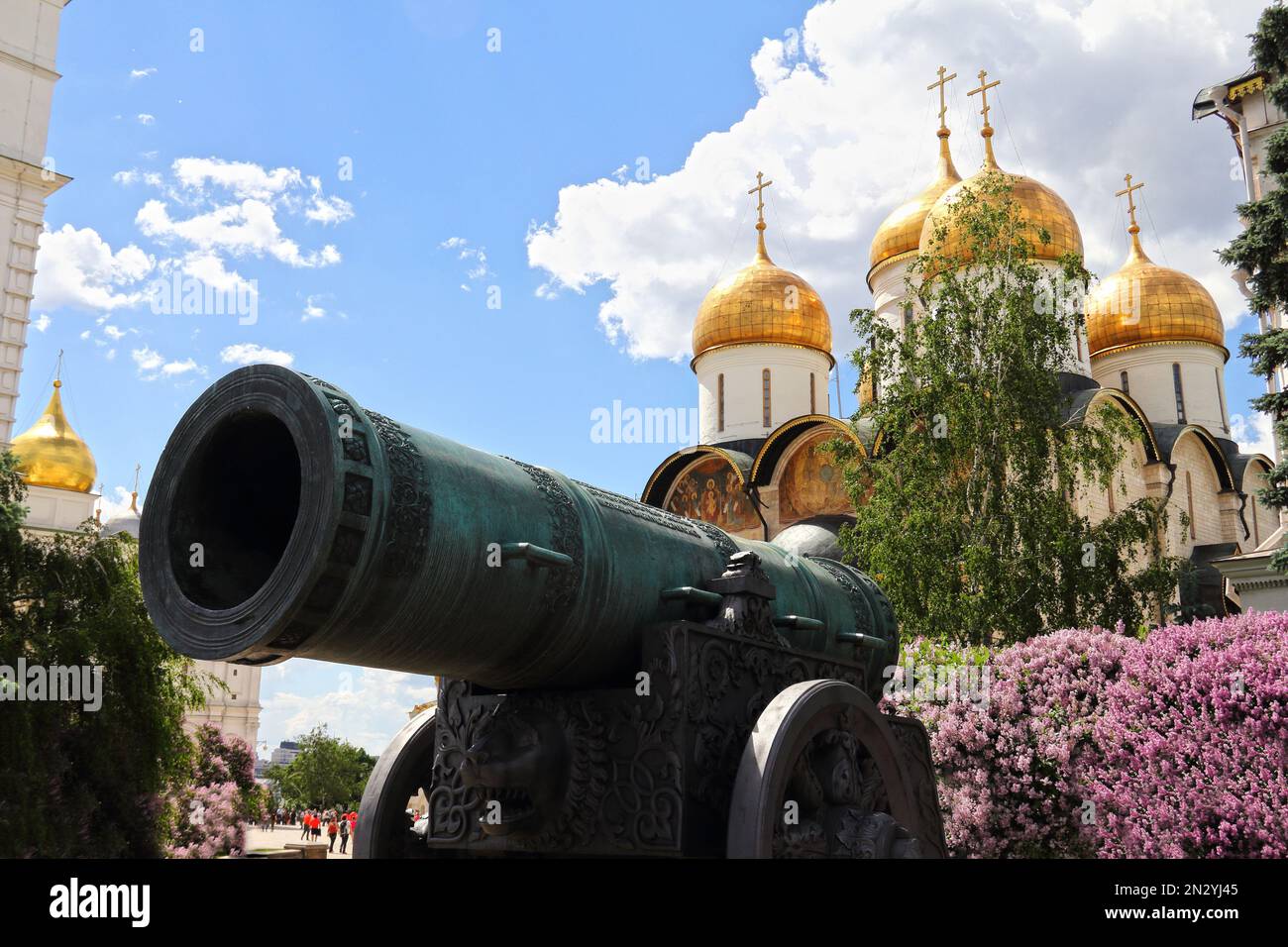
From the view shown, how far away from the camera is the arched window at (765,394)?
26953 millimetres

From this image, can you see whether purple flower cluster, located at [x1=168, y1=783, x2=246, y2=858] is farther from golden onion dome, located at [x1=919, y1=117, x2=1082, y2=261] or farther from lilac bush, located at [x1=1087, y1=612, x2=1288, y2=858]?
golden onion dome, located at [x1=919, y1=117, x2=1082, y2=261]

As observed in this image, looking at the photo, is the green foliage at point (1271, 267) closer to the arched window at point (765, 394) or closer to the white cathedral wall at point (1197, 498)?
the white cathedral wall at point (1197, 498)

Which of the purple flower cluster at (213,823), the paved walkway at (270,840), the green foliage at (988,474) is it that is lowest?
the paved walkway at (270,840)

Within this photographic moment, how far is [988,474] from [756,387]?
1292cm

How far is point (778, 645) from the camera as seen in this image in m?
3.97

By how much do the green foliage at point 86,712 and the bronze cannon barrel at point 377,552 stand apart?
26.1ft

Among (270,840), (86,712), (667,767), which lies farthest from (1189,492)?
(667,767)

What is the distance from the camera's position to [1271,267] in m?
10.7

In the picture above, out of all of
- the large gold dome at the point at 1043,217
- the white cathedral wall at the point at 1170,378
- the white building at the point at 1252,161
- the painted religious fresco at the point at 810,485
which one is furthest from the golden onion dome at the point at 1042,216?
the white cathedral wall at the point at 1170,378

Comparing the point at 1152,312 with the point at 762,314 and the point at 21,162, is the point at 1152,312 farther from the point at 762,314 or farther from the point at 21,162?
the point at 21,162

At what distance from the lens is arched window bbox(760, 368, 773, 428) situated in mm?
26953

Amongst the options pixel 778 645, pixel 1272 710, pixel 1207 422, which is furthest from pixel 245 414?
pixel 1207 422

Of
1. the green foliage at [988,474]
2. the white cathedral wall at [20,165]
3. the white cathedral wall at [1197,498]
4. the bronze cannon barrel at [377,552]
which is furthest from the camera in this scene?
the white cathedral wall at [20,165]
